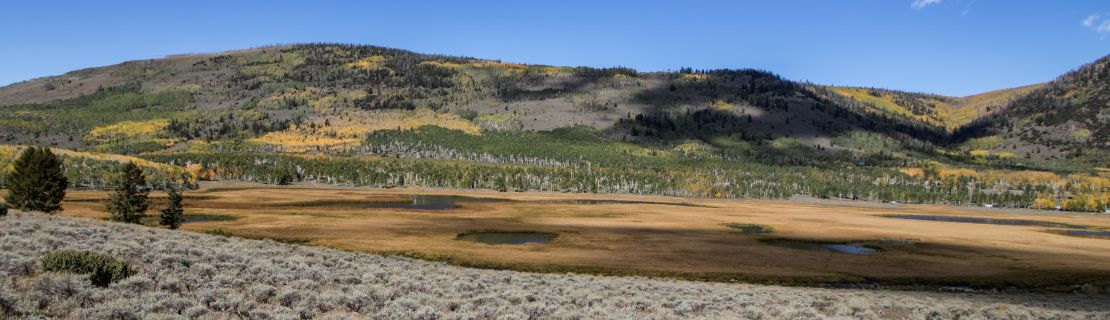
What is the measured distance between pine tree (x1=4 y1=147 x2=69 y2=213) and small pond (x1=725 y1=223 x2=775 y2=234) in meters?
88.5

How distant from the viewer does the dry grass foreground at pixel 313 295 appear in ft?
54.2

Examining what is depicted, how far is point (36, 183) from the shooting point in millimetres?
73312

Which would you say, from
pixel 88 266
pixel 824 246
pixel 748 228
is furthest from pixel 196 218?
pixel 824 246

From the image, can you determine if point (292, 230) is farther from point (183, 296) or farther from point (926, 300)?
point (926, 300)

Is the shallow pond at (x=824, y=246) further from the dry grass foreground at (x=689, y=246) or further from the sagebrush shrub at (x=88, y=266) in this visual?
the sagebrush shrub at (x=88, y=266)

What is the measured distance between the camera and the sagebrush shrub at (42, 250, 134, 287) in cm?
1780

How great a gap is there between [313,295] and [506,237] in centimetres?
5826

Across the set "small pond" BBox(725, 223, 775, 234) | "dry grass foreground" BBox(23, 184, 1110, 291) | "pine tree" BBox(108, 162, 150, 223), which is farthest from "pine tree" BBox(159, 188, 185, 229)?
"small pond" BBox(725, 223, 775, 234)

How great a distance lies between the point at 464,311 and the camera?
21156 millimetres

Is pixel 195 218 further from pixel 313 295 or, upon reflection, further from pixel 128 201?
pixel 313 295

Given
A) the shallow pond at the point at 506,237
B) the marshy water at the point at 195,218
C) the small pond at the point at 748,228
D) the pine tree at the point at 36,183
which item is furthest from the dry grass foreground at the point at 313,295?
the marshy water at the point at 195,218

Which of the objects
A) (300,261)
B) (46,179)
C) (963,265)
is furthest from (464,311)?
(46,179)

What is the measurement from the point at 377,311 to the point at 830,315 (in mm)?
20580

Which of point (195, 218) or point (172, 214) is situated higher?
point (172, 214)
